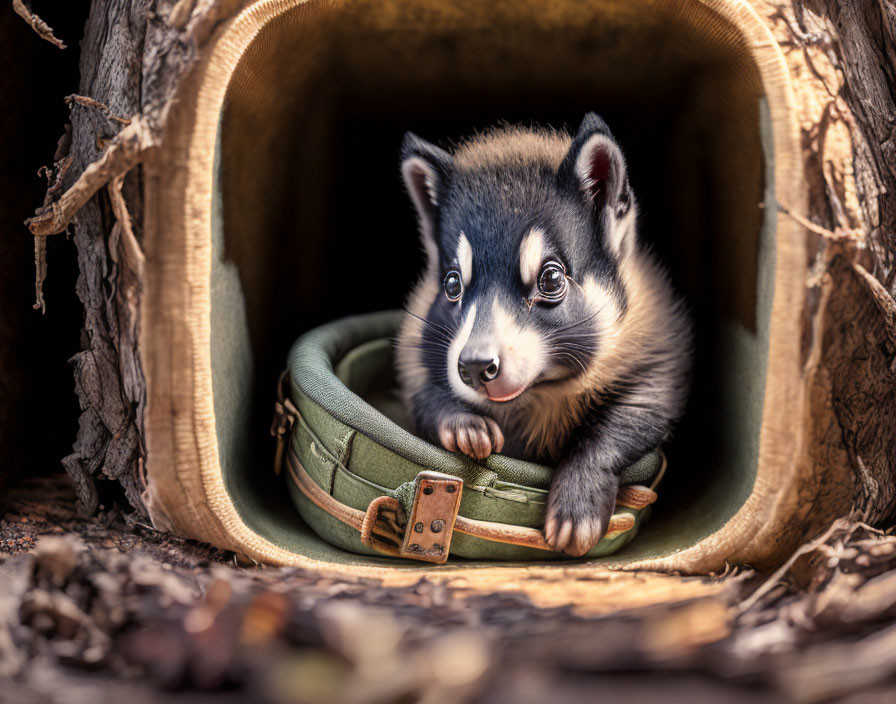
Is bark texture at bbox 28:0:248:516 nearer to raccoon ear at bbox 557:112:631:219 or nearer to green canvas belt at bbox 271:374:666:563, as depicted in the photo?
green canvas belt at bbox 271:374:666:563

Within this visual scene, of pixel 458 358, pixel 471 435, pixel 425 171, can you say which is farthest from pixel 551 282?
pixel 425 171

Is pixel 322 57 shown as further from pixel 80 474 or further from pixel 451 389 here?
pixel 80 474

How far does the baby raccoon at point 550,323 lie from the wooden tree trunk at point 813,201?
1.69 feet

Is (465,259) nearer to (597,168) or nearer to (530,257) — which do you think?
(530,257)

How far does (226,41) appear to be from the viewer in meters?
1.62

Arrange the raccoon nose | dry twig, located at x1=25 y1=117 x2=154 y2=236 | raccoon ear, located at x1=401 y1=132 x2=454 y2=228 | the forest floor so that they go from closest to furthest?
the forest floor < dry twig, located at x1=25 y1=117 x2=154 y2=236 < the raccoon nose < raccoon ear, located at x1=401 y1=132 x2=454 y2=228

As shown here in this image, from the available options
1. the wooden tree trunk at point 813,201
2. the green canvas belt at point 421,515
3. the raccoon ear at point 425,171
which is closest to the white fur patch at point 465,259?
the raccoon ear at point 425,171

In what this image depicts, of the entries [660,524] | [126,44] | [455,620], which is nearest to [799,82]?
[660,524]

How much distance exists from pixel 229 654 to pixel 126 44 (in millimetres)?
1427

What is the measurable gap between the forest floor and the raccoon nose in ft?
1.66

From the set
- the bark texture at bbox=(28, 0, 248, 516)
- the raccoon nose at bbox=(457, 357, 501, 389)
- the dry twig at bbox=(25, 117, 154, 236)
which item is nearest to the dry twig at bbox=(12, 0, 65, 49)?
the bark texture at bbox=(28, 0, 248, 516)

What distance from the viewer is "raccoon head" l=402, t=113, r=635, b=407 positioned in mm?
1807

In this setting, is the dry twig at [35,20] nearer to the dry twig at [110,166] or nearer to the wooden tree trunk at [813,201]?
the wooden tree trunk at [813,201]

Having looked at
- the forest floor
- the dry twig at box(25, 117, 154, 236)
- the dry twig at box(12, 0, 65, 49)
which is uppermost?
the dry twig at box(12, 0, 65, 49)
